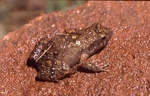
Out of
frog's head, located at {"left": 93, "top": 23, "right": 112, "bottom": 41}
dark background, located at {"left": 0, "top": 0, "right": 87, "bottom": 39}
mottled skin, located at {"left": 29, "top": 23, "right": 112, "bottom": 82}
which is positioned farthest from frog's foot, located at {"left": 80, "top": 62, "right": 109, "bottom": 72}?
dark background, located at {"left": 0, "top": 0, "right": 87, "bottom": 39}

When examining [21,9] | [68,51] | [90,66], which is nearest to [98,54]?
[90,66]

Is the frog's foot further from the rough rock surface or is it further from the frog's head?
the frog's head

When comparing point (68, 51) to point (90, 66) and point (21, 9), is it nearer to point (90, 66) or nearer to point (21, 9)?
point (90, 66)

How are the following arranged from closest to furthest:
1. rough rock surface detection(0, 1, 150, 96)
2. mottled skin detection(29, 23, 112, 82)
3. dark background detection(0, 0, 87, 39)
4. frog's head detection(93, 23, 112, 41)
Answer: rough rock surface detection(0, 1, 150, 96), mottled skin detection(29, 23, 112, 82), frog's head detection(93, 23, 112, 41), dark background detection(0, 0, 87, 39)

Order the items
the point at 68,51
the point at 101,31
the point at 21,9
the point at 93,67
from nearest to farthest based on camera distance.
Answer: the point at 93,67 → the point at 68,51 → the point at 101,31 → the point at 21,9

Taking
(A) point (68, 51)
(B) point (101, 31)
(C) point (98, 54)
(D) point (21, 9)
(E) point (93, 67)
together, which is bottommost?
(E) point (93, 67)

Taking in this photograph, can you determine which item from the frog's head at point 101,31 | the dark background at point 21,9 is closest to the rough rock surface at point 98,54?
the frog's head at point 101,31

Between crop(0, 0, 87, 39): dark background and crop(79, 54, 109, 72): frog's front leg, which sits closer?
crop(79, 54, 109, 72): frog's front leg

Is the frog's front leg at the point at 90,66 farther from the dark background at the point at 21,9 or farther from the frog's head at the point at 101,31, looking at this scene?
the dark background at the point at 21,9
